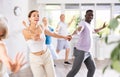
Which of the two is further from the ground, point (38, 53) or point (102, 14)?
point (102, 14)

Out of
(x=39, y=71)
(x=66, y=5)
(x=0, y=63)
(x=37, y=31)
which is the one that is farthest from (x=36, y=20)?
(x=66, y=5)

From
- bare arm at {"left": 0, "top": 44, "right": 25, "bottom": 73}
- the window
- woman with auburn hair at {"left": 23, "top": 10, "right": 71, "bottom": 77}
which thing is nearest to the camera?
bare arm at {"left": 0, "top": 44, "right": 25, "bottom": 73}

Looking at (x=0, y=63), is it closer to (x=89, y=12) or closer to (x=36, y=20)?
(x=36, y=20)

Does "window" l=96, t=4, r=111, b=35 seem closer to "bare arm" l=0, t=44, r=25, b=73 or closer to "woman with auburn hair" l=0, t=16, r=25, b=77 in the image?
"woman with auburn hair" l=0, t=16, r=25, b=77

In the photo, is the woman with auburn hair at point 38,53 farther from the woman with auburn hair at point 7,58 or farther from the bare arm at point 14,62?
the bare arm at point 14,62

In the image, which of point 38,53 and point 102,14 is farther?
point 102,14

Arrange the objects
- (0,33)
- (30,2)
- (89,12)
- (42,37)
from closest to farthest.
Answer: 1. (0,33)
2. (42,37)
3. (89,12)
4. (30,2)

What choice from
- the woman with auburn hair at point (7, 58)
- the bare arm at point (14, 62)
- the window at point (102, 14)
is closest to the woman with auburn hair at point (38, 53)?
the woman with auburn hair at point (7, 58)

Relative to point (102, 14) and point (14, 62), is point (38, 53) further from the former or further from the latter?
point (102, 14)

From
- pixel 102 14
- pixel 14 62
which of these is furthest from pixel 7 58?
pixel 102 14

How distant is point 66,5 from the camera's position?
10.0 meters

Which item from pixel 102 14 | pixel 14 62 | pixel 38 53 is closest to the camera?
pixel 14 62

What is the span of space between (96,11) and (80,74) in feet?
12.6

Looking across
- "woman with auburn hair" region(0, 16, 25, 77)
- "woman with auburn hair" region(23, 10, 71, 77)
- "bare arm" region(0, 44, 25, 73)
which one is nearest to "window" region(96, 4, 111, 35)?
"woman with auburn hair" region(23, 10, 71, 77)
